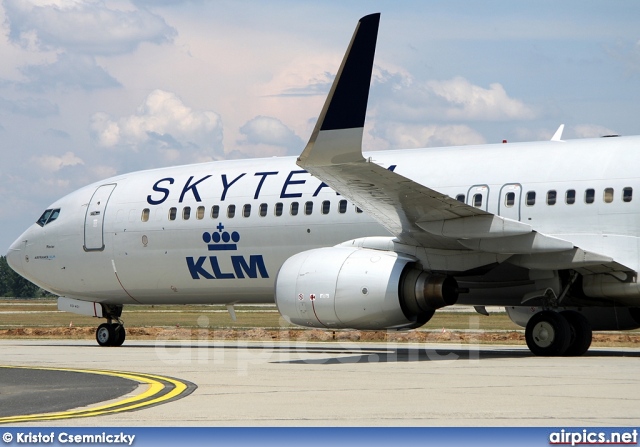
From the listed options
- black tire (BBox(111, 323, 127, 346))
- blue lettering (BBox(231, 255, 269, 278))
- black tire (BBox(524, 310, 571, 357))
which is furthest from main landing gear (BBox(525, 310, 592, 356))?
black tire (BBox(111, 323, 127, 346))

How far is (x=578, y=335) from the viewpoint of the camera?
18.9 metres

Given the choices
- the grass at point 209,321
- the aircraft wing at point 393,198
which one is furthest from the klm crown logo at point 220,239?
the grass at point 209,321

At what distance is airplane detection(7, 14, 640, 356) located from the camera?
A: 17484mm

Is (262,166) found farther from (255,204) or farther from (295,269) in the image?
(295,269)

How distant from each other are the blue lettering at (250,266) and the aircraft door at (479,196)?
16.3ft

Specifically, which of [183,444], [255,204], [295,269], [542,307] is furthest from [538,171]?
[183,444]

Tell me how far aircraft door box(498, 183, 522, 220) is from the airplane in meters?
0.02

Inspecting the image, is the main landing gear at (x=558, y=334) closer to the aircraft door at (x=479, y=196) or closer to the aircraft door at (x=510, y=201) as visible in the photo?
the aircraft door at (x=510, y=201)

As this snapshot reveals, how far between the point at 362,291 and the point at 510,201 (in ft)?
11.4

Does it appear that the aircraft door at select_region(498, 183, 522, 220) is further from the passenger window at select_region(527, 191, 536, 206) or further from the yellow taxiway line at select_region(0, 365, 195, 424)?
the yellow taxiway line at select_region(0, 365, 195, 424)

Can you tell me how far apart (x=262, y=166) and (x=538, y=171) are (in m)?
6.63

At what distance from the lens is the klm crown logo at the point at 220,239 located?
22922 millimetres

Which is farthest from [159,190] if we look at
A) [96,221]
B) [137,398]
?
[137,398]

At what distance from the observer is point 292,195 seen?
22.2 meters
